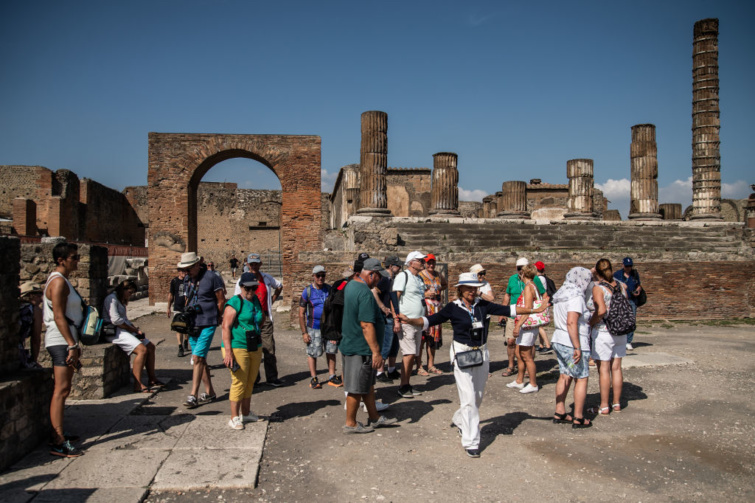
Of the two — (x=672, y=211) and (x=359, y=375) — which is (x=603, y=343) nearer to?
(x=359, y=375)

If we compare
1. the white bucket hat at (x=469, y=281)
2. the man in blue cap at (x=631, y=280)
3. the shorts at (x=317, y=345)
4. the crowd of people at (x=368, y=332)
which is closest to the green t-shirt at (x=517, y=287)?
the crowd of people at (x=368, y=332)

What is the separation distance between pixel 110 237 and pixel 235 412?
2963 cm

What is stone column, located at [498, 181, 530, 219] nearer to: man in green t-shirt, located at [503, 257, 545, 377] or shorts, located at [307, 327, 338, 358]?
man in green t-shirt, located at [503, 257, 545, 377]

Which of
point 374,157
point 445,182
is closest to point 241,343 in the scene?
point 374,157

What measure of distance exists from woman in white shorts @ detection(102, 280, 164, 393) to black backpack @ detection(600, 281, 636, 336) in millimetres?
5174

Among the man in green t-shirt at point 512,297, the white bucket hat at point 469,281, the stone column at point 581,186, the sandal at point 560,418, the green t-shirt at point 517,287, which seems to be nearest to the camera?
the white bucket hat at point 469,281

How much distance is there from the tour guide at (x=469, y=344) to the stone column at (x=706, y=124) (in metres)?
18.4

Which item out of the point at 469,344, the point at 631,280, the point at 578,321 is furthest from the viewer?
the point at 631,280

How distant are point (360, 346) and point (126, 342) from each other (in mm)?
3059

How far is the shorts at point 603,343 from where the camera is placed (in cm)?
561

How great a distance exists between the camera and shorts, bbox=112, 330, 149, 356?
625 cm

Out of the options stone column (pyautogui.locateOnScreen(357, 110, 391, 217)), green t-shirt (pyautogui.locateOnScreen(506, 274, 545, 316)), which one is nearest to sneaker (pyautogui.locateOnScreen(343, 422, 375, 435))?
green t-shirt (pyautogui.locateOnScreen(506, 274, 545, 316))

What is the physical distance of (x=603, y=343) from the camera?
18.4ft

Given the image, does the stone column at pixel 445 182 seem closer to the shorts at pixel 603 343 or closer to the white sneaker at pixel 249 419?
the shorts at pixel 603 343
